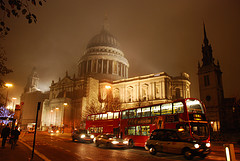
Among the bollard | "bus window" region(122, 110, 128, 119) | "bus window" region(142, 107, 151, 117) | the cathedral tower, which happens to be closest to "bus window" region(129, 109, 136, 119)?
"bus window" region(122, 110, 128, 119)

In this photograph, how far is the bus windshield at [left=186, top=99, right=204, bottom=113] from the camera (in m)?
17.1

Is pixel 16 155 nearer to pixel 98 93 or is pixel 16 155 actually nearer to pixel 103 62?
pixel 98 93

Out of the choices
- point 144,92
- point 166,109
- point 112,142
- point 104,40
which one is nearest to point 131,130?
point 112,142

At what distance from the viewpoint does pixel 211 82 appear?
58469mm

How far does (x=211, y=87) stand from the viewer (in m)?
57.9

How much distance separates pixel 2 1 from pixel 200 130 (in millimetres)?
16248

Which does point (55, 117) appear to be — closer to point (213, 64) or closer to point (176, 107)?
point (213, 64)

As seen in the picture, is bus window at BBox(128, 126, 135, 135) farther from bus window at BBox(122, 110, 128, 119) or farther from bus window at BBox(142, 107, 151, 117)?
bus window at BBox(142, 107, 151, 117)

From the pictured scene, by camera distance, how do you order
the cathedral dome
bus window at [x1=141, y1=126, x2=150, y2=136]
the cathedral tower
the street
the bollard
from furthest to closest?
the cathedral dome < the cathedral tower < bus window at [x1=141, y1=126, x2=150, y2=136] < the street < the bollard

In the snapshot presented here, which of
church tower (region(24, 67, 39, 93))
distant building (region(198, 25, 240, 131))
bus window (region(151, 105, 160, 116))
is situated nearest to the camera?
bus window (region(151, 105, 160, 116))

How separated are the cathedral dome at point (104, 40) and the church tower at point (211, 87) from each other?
190ft

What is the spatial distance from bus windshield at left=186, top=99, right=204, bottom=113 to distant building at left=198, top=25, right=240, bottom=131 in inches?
1527

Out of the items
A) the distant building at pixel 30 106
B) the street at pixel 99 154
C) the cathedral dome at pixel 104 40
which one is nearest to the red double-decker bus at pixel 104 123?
the street at pixel 99 154

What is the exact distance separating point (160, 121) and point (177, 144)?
546 centimetres
